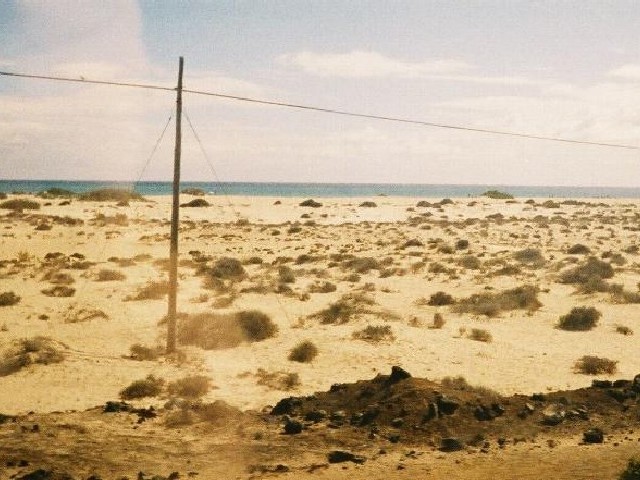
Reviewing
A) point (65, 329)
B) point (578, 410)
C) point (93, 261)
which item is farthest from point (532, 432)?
point (93, 261)

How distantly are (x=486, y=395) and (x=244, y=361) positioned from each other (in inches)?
262

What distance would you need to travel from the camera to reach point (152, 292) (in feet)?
76.5

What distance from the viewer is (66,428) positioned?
35.3 feet

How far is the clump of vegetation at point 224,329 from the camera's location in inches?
690

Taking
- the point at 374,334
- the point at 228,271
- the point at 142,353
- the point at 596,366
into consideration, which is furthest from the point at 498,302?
the point at 142,353

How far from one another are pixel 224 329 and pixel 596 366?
10.8m

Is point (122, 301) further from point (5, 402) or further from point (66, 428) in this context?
point (66, 428)

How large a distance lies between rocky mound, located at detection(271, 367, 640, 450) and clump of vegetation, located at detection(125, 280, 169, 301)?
12.4m

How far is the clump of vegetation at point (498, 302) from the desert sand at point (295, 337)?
19 centimetres

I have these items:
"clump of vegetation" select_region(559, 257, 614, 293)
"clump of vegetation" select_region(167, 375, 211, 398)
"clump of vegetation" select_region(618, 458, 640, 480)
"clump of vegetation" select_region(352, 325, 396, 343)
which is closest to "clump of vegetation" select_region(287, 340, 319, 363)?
"clump of vegetation" select_region(352, 325, 396, 343)

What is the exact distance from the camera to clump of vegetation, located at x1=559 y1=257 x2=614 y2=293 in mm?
25594

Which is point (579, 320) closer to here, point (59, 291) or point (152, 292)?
point (152, 292)

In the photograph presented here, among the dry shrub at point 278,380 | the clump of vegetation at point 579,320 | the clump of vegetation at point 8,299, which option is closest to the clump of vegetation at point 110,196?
the clump of vegetation at point 8,299

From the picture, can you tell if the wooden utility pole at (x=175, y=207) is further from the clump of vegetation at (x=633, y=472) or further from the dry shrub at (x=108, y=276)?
the dry shrub at (x=108, y=276)
